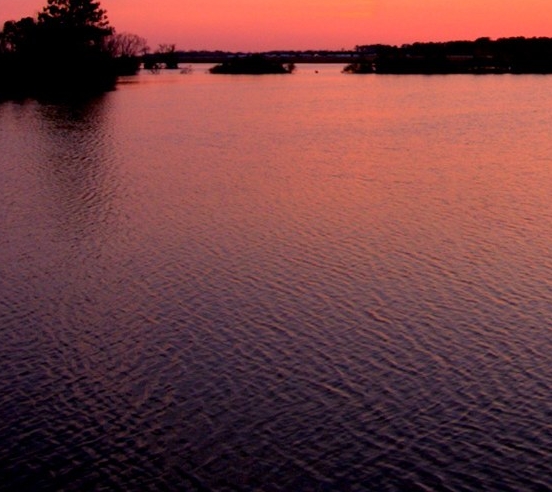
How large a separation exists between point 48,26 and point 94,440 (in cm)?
11457

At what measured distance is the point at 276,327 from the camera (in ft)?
74.4

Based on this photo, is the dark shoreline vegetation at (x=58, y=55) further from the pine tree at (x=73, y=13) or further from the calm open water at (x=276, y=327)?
the calm open water at (x=276, y=327)

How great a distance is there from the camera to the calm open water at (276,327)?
15.9 m

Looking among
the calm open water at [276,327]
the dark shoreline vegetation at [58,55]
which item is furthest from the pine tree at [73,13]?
the calm open water at [276,327]

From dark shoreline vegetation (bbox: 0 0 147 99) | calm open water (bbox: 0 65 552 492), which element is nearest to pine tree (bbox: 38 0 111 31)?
dark shoreline vegetation (bbox: 0 0 147 99)

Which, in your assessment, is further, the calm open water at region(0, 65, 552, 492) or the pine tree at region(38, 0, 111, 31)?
the pine tree at region(38, 0, 111, 31)

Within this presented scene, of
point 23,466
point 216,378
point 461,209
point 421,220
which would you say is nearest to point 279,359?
point 216,378

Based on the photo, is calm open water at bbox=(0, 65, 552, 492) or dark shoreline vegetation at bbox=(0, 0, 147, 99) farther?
dark shoreline vegetation at bbox=(0, 0, 147, 99)

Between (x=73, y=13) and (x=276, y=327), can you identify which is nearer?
(x=276, y=327)

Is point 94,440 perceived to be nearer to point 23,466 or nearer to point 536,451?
point 23,466

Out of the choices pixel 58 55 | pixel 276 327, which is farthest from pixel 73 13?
pixel 276 327

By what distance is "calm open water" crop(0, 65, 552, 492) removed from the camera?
52.2ft

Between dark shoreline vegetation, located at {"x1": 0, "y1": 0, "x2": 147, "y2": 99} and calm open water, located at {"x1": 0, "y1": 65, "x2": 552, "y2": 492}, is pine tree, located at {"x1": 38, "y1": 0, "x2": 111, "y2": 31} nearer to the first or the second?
dark shoreline vegetation, located at {"x1": 0, "y1": 0, "x2": 147, "y2": 99}

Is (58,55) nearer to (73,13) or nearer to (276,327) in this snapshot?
(73,13)
